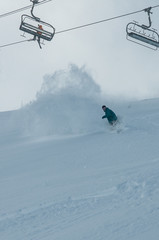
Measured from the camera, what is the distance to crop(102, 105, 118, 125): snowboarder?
1797 cm

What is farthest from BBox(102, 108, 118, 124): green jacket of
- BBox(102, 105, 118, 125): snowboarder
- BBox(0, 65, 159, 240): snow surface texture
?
BBox(0, 65, 159, 240): snow surface texture

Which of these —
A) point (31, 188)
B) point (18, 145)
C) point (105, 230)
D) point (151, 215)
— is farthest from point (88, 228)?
point (18, 145)

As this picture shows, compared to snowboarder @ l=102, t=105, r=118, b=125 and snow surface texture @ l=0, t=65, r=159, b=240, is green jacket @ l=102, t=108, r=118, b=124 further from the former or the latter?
snow surface texture @ l=0, t=65, r=159, b=240

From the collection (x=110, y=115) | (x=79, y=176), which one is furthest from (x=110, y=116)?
(x=79, y=176)

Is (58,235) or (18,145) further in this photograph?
(18,145)

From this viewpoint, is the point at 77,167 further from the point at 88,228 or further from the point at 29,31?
the point at 88,228

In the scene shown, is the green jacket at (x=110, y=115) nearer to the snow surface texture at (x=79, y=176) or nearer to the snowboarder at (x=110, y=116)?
the snowboarder at (x=110, y=116)

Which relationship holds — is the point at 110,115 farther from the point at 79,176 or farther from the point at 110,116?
the point at 79,176

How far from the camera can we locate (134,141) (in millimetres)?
15641

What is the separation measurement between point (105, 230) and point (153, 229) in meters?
0.78

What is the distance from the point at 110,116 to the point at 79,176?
22.0 feet

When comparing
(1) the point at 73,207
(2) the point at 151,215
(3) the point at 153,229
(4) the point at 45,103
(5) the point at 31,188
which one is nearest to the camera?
(3) the point at 153,229

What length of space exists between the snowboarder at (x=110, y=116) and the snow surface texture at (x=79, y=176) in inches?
14.5

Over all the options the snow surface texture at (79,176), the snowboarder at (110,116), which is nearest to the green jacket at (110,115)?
the snowboarder at (110,116)
